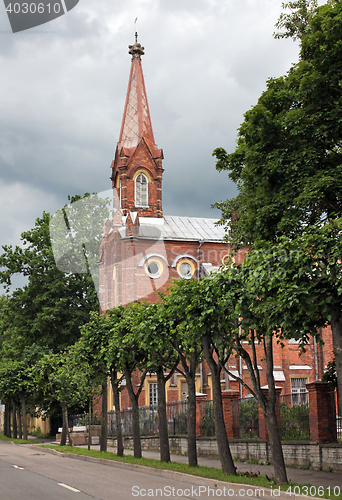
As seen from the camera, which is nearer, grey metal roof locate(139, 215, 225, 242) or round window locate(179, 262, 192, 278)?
round window locate(179, 262, 192, 278)

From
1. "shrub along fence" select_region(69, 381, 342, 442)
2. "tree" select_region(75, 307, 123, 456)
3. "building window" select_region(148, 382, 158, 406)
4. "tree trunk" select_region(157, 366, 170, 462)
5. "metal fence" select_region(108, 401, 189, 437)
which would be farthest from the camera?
"building window" select_region(148, 382, 158, 406)

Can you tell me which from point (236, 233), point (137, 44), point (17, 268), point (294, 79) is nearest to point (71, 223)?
point (17, 268)

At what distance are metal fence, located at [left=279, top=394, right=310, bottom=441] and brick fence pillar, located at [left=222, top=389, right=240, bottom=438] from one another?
3165 mm

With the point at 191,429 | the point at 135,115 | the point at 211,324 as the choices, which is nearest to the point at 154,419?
the point at 191,429

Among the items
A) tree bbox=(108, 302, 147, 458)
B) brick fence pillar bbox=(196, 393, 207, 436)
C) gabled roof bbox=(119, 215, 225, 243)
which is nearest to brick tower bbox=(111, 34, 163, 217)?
gabled roof bbox=(119, 215, 225, 243)

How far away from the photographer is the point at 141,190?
4425cm

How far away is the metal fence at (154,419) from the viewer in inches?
1014

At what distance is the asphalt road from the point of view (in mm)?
10984

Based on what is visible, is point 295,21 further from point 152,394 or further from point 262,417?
point 152,394

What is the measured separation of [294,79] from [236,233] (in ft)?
17.5

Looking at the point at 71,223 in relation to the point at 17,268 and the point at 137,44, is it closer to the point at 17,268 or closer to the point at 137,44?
the point at 17,268

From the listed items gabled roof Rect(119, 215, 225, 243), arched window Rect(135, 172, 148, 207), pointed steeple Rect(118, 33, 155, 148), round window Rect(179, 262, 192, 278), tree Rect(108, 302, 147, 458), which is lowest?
tree Rect(108, 302, 147, 458)

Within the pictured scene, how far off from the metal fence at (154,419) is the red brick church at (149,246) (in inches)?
146

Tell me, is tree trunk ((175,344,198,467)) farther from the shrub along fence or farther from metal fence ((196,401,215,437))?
metal fence ((196,401,215,437))
